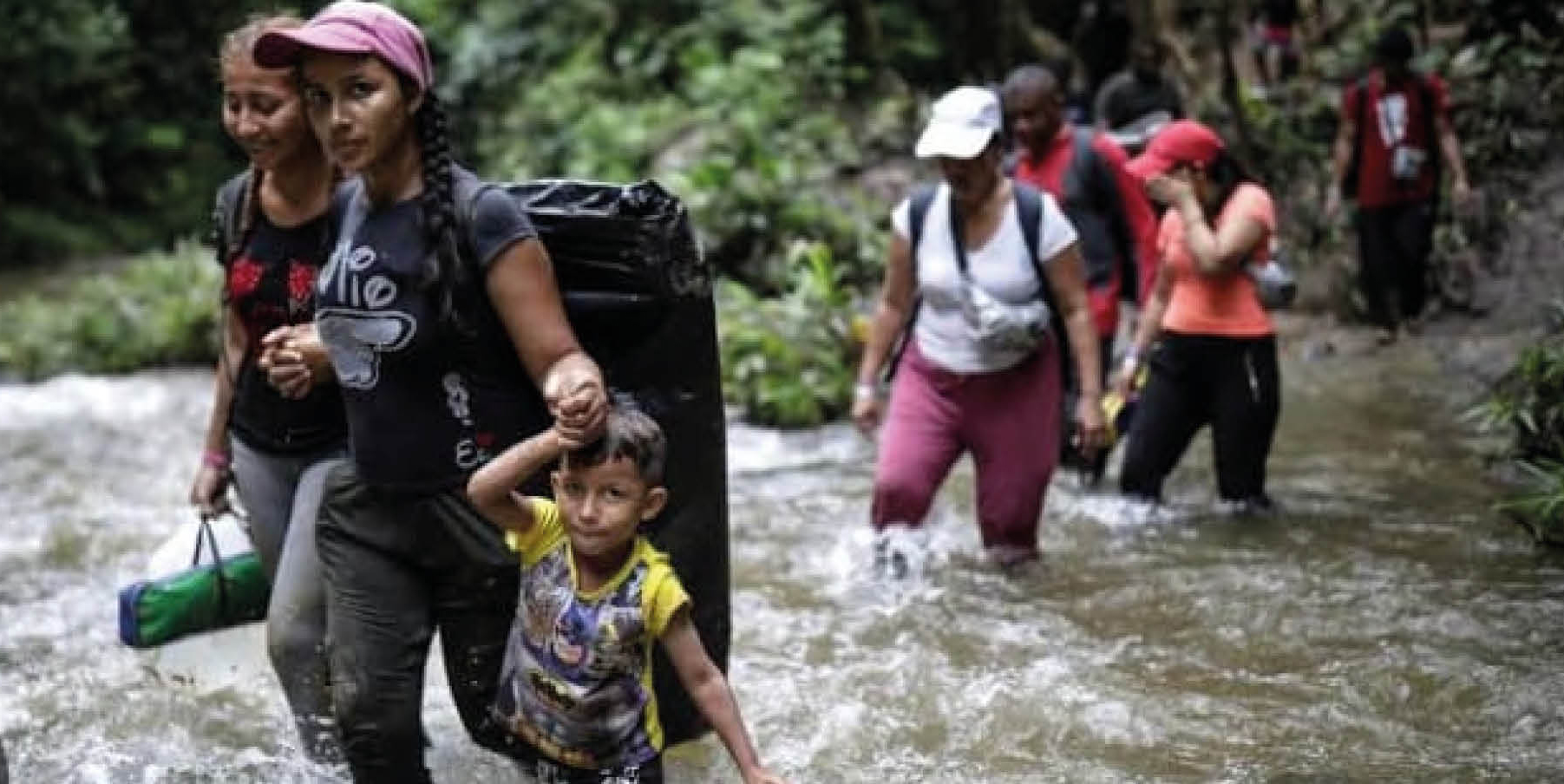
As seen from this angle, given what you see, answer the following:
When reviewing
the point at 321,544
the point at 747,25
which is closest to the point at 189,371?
the point at 747,25

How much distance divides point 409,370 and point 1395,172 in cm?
910

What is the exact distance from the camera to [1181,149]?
6895 mm

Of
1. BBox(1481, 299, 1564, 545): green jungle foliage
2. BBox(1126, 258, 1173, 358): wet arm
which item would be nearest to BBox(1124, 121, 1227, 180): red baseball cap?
BBox(1126, 258, 1173, 358): wet arm

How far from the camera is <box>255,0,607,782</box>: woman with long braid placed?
361cm

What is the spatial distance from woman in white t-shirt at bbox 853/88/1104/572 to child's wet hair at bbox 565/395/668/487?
107 inches

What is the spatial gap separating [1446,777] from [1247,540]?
105 inches

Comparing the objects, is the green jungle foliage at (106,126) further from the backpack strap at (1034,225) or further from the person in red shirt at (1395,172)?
the backpack strap at (1034,225)

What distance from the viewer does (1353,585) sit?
659 cm

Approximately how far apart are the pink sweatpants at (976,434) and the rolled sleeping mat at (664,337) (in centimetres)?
233

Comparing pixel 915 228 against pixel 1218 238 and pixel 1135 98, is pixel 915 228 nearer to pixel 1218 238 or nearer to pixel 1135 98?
pixel 1218 238

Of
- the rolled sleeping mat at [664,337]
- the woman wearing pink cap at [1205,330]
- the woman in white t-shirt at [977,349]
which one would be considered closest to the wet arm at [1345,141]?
the woman wearing pink cap at [1205,330]

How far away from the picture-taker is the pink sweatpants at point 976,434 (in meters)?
6.48

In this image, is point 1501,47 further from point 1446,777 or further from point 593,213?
point 593,213

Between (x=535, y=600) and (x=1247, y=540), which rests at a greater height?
(x=535, y=600)
